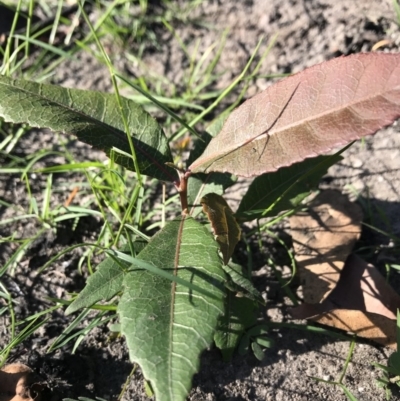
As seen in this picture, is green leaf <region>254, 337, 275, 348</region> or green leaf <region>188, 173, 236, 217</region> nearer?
green leaf <region>254, 337, 275, 348</region>

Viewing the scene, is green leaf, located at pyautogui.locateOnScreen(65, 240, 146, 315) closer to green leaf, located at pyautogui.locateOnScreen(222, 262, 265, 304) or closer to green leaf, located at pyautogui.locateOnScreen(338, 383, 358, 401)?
green leaf, located at pyautogui.locateOnScreen(222, 262, 265, 304)

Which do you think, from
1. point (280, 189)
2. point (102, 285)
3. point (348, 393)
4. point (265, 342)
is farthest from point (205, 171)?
point (348, 393)

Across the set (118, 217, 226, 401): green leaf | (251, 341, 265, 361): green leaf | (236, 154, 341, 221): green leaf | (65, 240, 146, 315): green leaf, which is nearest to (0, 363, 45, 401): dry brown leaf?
(65, 240, 146, 315): green leaf

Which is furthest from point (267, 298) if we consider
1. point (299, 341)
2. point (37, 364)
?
point (37, 364)

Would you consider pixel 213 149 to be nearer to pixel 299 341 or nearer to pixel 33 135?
pixel 299 341

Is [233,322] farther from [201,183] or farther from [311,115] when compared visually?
[311,115]
